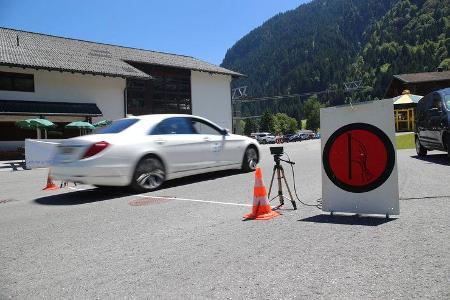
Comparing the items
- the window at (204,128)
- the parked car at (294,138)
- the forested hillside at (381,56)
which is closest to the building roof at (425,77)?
the parked car at (294,138)

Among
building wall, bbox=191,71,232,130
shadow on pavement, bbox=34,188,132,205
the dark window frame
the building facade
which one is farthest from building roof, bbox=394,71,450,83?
shadow on pavement, bbox=34,188,132,205

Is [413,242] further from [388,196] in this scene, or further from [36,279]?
[36,279]

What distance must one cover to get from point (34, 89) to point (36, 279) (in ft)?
94.8

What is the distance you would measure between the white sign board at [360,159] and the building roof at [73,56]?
87.0ft

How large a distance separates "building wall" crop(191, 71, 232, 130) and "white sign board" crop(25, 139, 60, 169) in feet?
81.0

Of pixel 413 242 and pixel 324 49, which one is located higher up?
pixel 324 49

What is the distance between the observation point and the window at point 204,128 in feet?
30.9

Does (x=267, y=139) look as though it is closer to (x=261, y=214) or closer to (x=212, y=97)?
(x=212, y=97)

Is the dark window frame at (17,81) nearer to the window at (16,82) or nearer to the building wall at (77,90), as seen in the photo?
the window at (16,82)

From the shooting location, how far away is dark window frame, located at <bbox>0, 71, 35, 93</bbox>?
27766mm

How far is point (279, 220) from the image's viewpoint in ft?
16.7

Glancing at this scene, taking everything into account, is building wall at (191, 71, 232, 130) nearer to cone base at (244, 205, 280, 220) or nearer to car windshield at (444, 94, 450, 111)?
car windshield at (444, 94, 450, 111)

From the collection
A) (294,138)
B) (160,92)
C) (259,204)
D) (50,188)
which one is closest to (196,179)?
(50,188)

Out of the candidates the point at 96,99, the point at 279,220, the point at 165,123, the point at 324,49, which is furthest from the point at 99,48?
the point at 324,49
